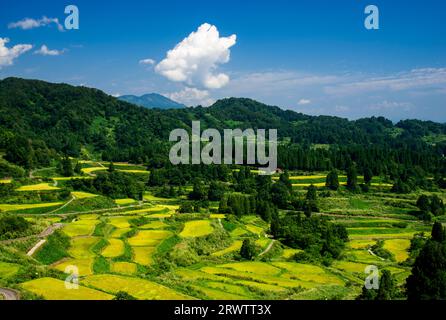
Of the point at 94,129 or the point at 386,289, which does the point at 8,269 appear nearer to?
the point at 386,289

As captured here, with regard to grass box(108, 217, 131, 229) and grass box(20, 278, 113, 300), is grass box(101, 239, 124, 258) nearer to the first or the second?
grass box(108, 217, 131, 229)

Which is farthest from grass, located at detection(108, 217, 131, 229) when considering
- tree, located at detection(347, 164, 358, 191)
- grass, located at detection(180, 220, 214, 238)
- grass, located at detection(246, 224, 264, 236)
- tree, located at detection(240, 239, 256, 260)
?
tree, located at detection(347, 164, 358, 191)

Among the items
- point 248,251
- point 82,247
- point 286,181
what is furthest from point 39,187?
point 286,181

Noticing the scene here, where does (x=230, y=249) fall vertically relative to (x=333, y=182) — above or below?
below

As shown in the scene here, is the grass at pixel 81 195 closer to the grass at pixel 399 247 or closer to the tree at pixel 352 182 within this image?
the grass at pixel 399 247

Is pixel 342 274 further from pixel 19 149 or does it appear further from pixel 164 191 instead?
pixel 19 149

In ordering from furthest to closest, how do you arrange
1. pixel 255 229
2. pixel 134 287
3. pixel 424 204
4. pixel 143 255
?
pixel 424 204, pixel 255 229, pixel 143 255, pixel 134 287

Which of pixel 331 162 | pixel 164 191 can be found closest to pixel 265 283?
pixel 164 191
